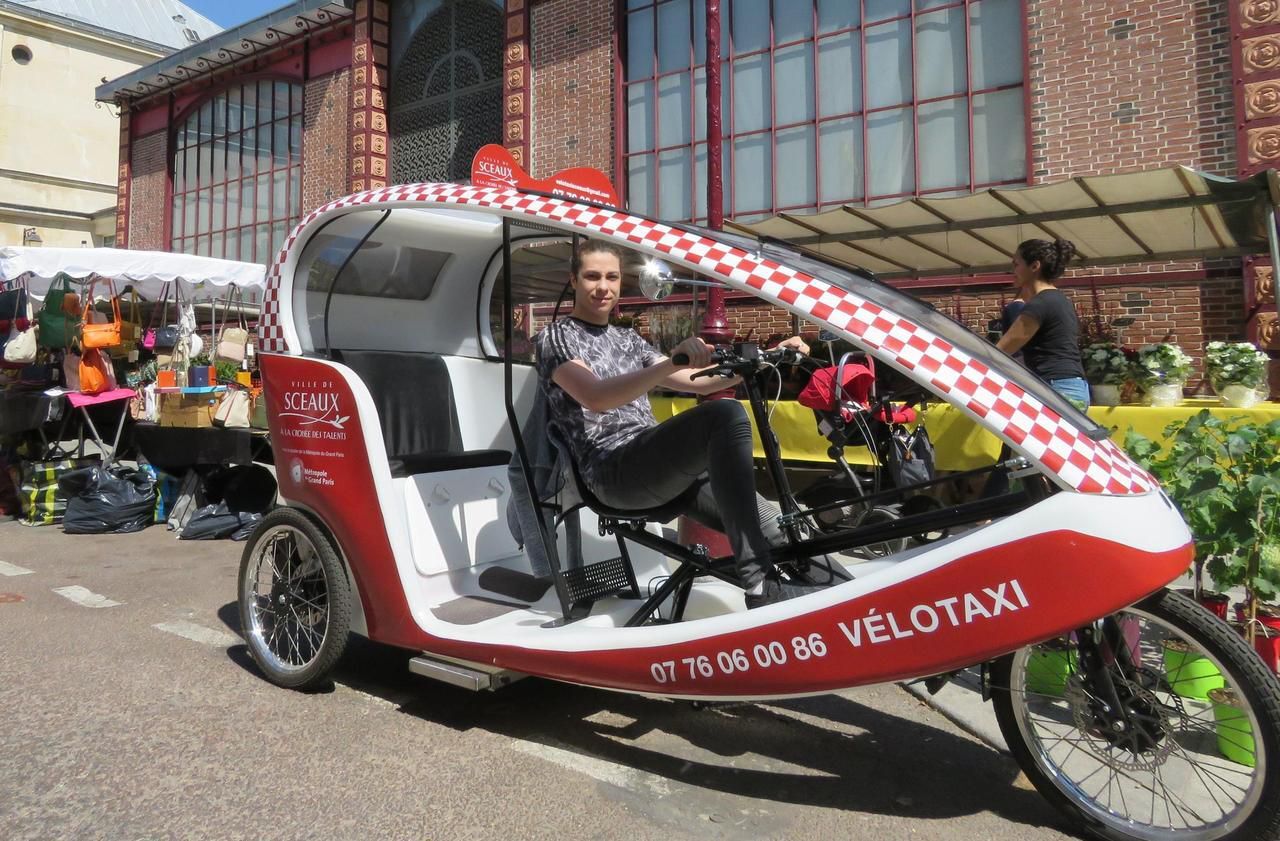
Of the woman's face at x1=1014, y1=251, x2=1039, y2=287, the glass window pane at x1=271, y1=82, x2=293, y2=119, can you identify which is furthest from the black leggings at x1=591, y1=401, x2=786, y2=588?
the glass window pane at x1=271, y1=82, x2=293, y2=119

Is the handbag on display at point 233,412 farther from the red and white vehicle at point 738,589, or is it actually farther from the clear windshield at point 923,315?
the clear windshield at point 923,315

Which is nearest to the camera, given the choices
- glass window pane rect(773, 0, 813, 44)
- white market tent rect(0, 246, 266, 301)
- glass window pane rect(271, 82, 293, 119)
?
white market tent rect(0, 246, 266, 301)

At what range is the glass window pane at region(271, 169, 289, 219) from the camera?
17.7 meters

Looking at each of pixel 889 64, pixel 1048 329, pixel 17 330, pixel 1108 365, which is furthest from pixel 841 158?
pixel 17 330

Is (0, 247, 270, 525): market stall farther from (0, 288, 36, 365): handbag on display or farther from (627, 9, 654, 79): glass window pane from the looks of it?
(627, 9, 654, 79): glass window pane

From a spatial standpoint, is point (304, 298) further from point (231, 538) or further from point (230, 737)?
point (231, 538)

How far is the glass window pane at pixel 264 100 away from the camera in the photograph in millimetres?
17991

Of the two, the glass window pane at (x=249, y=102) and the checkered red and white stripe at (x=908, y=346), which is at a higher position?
the glass window pane at (x=249, y=102)

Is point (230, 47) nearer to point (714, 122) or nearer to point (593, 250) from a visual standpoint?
point (714, 122)

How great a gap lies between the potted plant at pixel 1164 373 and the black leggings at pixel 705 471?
13.4ft

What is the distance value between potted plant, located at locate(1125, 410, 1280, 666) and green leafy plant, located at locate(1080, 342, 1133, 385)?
2.83m

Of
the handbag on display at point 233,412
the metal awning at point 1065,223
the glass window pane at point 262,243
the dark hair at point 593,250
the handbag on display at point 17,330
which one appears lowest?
the handbag on display at point 233,412

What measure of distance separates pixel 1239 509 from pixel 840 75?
925cm

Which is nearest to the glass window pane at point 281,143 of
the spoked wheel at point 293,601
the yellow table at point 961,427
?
the yellow table at point 961,427
